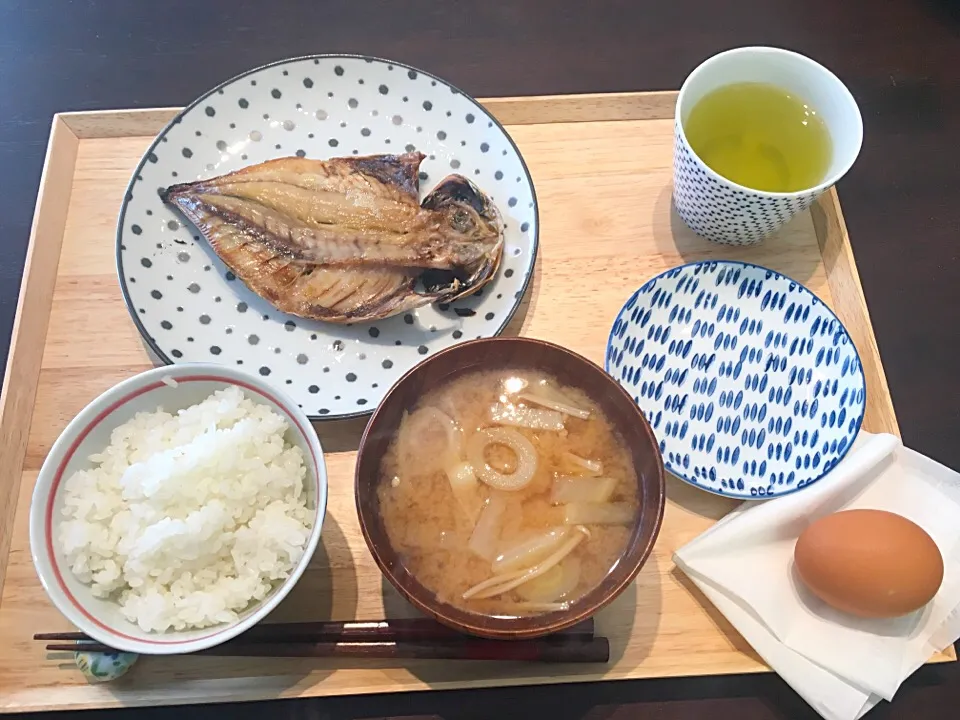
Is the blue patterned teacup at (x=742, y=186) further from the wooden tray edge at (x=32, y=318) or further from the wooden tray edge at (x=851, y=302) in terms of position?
the wooden tray edge at (x=32, y=318)

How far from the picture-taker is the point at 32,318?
60.7 inches

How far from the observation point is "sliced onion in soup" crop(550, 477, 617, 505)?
1.22 m

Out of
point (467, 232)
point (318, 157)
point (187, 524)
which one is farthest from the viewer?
point (318, 157)

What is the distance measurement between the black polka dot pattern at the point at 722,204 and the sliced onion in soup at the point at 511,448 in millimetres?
661

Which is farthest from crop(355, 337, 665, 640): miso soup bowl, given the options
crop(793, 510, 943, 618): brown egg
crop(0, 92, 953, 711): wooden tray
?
crop(793, 510, 943, 618): brown egg

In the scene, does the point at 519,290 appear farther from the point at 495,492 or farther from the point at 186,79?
the point at 186,79

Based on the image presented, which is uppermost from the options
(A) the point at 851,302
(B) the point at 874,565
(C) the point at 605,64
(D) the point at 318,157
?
(C) the point at 605,64

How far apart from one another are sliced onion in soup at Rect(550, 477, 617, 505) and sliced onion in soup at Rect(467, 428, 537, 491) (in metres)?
0.05

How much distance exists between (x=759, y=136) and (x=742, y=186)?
22 cm

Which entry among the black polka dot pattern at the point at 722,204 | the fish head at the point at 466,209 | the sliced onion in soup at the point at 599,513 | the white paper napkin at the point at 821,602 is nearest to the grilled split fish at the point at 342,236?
the fish head at the point at 466,209

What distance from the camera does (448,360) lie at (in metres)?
1.25

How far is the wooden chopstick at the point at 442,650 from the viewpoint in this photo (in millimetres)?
1232

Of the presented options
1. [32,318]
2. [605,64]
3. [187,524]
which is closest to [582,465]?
[187,524]

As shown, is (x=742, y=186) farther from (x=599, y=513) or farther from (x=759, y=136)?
(x=599, y=513)
